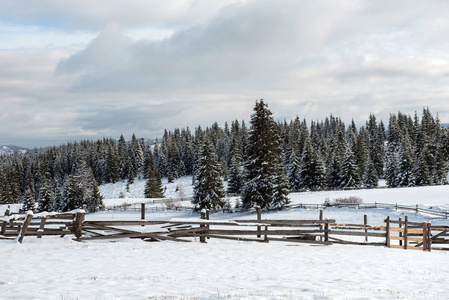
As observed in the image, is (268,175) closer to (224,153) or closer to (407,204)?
(407,204)

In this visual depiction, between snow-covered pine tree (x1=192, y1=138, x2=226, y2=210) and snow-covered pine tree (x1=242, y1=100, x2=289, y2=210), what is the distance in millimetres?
7263

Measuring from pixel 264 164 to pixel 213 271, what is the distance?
3461 centimetres

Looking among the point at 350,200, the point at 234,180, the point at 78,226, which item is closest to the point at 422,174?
the point at 350,200

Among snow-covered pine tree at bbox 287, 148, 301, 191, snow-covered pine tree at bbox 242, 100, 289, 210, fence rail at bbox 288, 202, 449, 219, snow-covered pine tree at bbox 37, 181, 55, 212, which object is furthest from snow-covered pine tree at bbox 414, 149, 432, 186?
snow-covered pine tree at bbox 37, 181, 55, 212

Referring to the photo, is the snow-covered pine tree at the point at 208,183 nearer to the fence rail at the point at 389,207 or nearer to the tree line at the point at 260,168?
the tree line at the point at 260,168

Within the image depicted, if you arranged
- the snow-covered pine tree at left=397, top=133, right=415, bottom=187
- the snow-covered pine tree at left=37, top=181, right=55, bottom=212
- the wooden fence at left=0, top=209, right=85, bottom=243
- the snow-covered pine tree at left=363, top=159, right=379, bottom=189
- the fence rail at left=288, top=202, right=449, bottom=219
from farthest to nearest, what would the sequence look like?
the snow-covered pine tree at left=363, top=159, right=379, bottom=189 → the snow-covered pine tree at left=397, top=133, right=415, bottom=187 → the snow-covered pine tree at left=37, top=181, right=55, bottom=212 → the fence rail at left=288, top=202, right=449, bottom=219 → the wooden fence at left=0, top=209, right=85, bottom=243

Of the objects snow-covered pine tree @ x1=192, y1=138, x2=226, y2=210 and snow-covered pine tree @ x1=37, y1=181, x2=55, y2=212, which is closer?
snow-covered pine tree @ x1=192, y1=138, x2=226, y2=210

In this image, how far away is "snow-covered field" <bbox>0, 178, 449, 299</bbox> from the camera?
28.9 feet

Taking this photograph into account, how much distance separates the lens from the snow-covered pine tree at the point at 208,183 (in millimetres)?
53188

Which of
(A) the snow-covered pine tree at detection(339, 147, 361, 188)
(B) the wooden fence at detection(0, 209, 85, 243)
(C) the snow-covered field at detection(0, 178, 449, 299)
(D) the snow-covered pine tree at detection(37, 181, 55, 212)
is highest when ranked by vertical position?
(A) the snow-covered pine tree at detection(339, 147, 361, 188)

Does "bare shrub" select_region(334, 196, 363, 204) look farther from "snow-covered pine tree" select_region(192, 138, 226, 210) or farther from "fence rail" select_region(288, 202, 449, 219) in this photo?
"snow-covered pine tree" select_region(192, 138, 226, 210)

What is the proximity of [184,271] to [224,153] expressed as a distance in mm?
130327

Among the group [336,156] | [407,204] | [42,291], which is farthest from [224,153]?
[42,291]

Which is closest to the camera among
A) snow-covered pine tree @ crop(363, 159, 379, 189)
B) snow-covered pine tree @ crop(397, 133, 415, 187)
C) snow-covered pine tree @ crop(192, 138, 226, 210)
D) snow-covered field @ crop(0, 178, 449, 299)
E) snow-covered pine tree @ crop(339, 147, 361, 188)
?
snow-covered field @ crop(0, 178, 449, 299)
